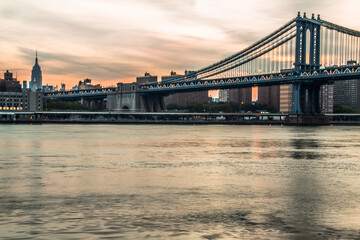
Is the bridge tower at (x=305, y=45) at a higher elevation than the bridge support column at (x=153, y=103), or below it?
higher

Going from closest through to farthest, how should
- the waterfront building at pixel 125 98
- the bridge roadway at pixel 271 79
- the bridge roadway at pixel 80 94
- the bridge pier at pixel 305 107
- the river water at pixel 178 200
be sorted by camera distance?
1. the river water at pixel 178 200
2. the bridge roadway at pixel 271 79
3. the bridge pier at pixel 305 107
4. the waterfront building at pixel 125 98
5. the bridge roadway at pixel 80 94

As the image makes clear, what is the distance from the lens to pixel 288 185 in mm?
17594

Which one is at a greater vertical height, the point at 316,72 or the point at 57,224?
the point at 316,72

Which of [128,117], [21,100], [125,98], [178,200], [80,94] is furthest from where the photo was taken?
[21,100]

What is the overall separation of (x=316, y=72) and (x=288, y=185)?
8075cm

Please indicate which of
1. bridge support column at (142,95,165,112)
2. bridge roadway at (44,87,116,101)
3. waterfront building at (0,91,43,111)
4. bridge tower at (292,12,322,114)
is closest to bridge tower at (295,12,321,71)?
bridge tower at (292,12,322,114)

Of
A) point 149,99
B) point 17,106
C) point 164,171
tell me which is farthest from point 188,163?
point 17,106

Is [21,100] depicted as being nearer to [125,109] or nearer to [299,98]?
[125,109]

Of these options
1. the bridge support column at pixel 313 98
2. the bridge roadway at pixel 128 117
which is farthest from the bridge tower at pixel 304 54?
the bridge roadway at pixel 128 117

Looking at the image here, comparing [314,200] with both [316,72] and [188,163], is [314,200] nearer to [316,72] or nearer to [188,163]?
[188,163]

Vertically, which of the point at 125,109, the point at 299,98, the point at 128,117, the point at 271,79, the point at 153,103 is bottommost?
the point at 128,117

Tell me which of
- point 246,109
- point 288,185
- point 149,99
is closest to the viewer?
point 288,185

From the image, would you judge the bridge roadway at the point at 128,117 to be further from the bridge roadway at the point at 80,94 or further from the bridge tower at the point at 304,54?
the bridge tower at the point at 304,54

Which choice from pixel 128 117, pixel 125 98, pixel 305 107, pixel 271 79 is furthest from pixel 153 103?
pixel 305 107
